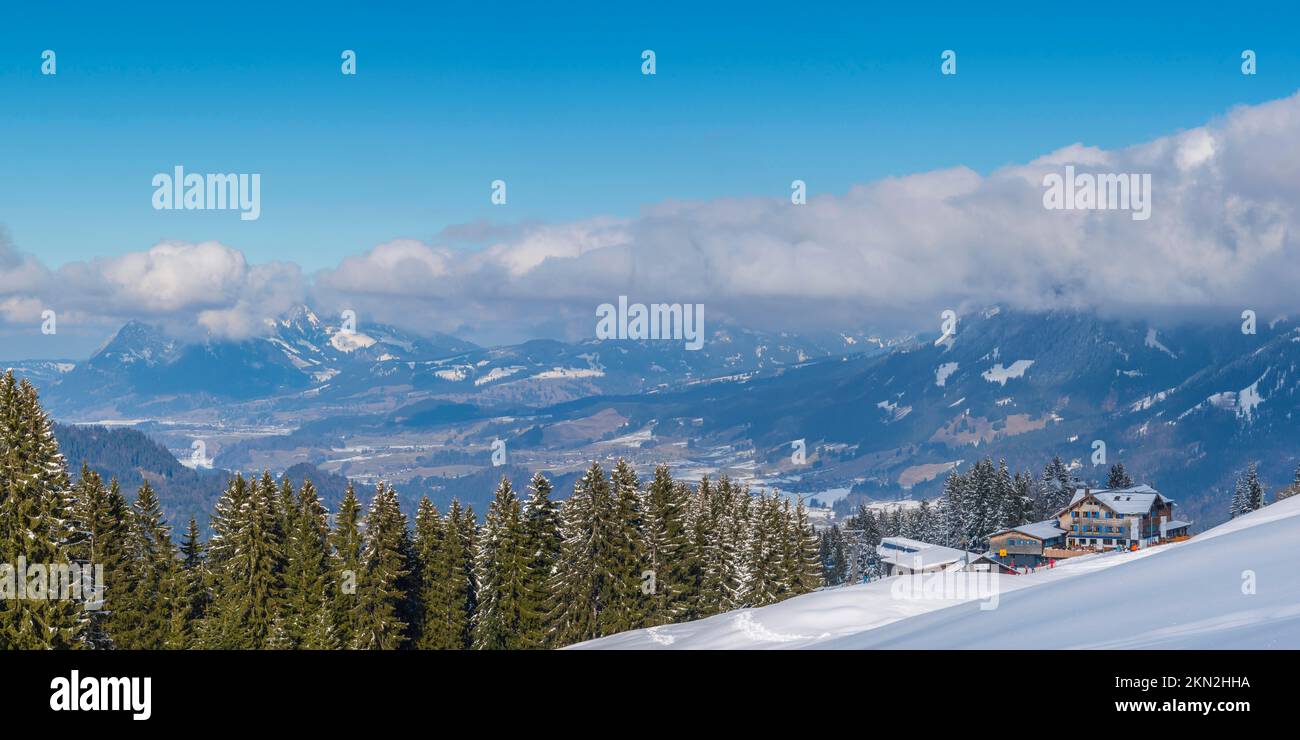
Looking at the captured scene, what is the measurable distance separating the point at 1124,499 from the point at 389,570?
→ 97.8 m

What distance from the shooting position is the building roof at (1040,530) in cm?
10550

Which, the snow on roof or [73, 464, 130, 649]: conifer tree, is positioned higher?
[73, 464, 130, 649]: conifer tree

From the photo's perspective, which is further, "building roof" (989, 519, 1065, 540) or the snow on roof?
the snow on roof

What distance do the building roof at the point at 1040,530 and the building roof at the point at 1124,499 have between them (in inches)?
202

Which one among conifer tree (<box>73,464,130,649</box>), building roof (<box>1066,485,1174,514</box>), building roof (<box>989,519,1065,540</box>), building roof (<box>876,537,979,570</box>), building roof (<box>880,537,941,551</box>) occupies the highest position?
conifer tree (<box>73,464,130,649</box>)

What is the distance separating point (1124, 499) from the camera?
377ft

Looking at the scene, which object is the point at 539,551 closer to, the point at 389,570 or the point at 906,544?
the point at 389,570

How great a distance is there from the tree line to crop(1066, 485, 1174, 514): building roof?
6718cm

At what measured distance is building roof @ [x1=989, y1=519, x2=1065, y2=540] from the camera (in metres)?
106

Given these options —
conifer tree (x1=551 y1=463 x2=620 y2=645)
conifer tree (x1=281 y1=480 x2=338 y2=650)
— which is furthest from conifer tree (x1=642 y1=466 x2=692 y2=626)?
conifer tree (x1=281 y1=480 x2=338 y2=650)

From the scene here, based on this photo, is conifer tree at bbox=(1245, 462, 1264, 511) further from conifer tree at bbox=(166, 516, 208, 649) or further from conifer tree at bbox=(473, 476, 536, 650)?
Result: conifer tree at bbox=(166, 516, 208, 649)

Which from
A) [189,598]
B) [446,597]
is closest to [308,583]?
[189,598]
